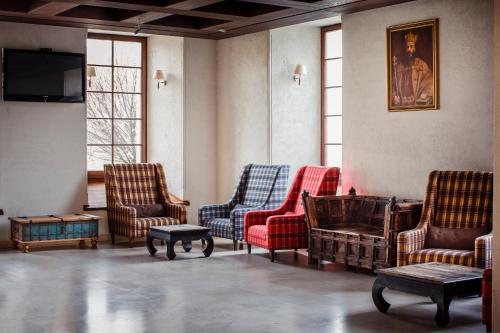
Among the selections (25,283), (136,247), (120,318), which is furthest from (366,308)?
(136,247)

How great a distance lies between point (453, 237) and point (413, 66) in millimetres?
1834

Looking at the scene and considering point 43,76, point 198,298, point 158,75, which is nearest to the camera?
point 198,298

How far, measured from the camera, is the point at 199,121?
1055 centimetres

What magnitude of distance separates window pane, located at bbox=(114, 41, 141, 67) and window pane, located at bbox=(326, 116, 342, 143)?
2.88 metres

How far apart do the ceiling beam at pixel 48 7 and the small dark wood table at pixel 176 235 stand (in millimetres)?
2638

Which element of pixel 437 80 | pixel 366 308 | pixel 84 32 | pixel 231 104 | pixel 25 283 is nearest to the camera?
pixel 366 308

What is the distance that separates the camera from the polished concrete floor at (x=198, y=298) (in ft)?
17.5

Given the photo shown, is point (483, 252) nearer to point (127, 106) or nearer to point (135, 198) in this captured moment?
point (135, 198)

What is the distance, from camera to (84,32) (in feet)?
31.7

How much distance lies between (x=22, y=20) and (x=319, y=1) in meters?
3.63

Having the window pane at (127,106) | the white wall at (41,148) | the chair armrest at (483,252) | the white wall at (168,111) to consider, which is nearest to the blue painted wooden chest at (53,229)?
the white wall at (41,148)

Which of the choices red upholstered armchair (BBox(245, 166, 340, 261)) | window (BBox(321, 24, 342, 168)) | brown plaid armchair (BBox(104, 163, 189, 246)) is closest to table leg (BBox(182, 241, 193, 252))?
brown plaid armchair (BBox(104, 163, 189, 246))

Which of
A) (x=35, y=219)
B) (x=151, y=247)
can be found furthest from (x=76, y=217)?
(x=151, y=247)

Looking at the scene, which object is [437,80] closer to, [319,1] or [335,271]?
[319,1]
